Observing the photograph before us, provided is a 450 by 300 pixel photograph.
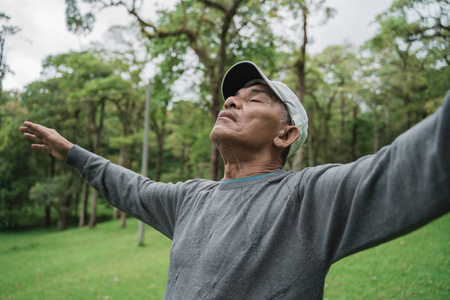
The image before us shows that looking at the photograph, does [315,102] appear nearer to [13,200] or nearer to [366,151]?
[366,151]

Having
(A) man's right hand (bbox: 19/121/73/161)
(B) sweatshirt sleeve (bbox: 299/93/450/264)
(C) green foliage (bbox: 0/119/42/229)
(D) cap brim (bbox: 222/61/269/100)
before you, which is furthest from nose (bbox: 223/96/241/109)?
(C) green foliage (bbox: 0/119/42/229)

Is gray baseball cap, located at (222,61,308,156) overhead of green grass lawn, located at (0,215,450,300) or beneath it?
overhead

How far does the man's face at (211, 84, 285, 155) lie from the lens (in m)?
1.63

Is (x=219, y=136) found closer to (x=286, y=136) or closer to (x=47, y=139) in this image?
(x=286, y=136)

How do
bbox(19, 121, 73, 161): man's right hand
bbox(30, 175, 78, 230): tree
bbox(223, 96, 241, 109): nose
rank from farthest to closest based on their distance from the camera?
1. bbox(30, 175, 78, 230): tree
2. bbox(19, 121, 73, 161): man's right hand
3. bbox(223, 96, 241, 109): nose

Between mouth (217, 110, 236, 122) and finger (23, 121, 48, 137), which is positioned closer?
mouth (217, 110, 236, 122)

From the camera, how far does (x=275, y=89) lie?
5.39 feet

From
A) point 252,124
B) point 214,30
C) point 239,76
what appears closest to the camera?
point 252,124

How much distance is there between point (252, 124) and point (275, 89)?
0.22 m

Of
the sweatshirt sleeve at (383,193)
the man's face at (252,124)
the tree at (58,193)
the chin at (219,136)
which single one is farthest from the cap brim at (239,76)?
the tree at (58,193)

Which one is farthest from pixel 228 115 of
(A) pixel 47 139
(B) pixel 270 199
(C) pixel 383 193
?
(A) pixel 47 139

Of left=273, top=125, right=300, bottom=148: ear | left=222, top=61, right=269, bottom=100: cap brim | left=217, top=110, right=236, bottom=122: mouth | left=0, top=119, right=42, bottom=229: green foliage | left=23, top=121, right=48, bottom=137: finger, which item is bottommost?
left=0, top=119, right=42, bottom=229: green foliage

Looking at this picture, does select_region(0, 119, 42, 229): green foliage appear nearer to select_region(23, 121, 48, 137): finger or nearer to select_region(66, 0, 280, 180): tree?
select_region(66, 0, 280, 180): tree

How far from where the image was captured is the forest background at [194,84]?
36.2 ft
